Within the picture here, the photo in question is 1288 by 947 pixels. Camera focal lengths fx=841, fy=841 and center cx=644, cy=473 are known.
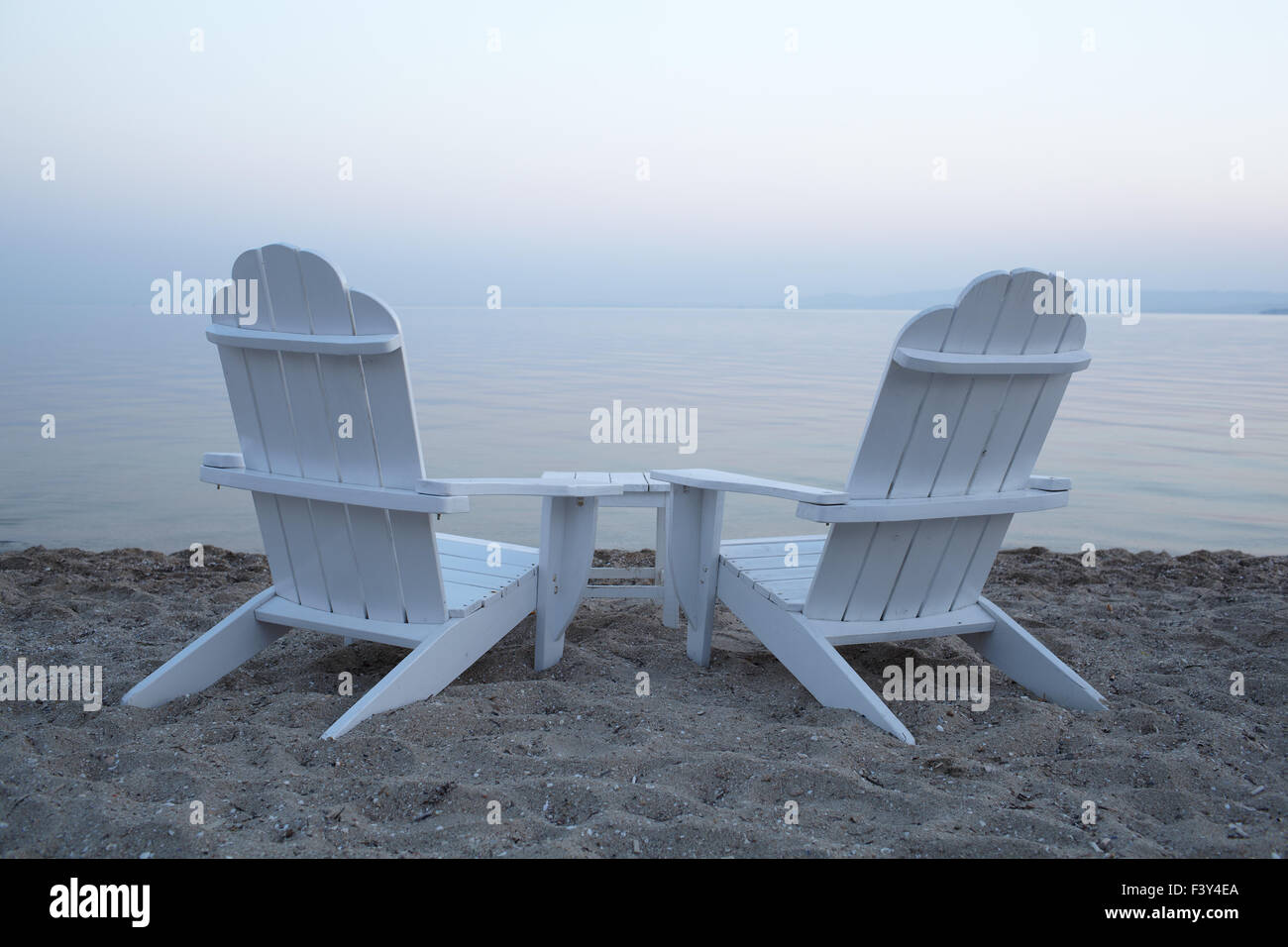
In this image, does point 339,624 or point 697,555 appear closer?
point 339,624

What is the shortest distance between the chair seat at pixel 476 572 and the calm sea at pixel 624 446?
2063 mm

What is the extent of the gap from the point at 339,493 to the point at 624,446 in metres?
5.82

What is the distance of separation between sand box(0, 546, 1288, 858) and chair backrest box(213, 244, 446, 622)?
345 mm

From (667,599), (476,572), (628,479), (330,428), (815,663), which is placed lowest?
(667,599)

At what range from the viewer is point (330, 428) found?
2.33 meters

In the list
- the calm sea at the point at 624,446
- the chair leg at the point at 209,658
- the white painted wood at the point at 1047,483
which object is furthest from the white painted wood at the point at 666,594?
the calm sea at the point at 624,446

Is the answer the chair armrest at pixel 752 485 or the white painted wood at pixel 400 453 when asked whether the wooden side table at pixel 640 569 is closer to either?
the chair armrest at pixel 752 485

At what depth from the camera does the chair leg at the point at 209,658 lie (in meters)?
A: 2.45

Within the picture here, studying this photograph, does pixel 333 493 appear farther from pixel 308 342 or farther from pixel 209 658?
pixel 209 658

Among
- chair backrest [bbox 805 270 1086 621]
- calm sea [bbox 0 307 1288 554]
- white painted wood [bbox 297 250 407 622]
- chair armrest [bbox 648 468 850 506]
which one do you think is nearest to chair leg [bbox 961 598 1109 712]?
chair backrest [bbox 805 270 1086 621]

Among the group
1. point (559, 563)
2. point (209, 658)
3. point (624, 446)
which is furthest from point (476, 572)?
point (624, 446)

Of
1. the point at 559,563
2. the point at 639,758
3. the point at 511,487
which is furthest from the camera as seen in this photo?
the point at 559,563

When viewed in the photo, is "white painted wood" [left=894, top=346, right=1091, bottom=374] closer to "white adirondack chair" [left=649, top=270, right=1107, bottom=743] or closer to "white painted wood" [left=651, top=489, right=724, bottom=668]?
"white adirondack chair" [left=649, top=270, right=1107, bottom=743]

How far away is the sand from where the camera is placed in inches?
65.3
